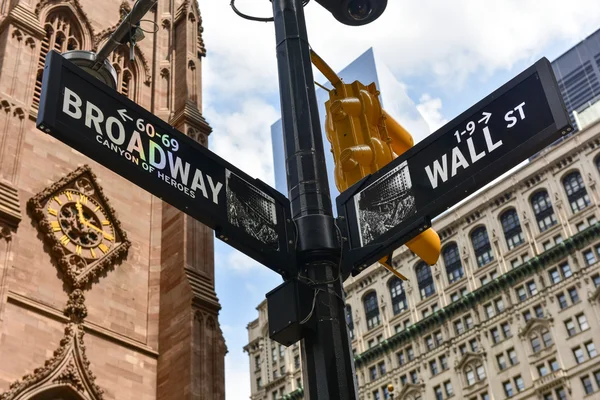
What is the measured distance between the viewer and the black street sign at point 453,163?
5.53 m

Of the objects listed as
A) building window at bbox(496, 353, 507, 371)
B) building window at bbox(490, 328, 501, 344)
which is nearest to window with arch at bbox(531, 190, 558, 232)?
building window at bbox(490, 328, 501, 344)

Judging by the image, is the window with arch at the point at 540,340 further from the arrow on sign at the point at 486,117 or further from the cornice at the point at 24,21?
the arrow on sign at the point at 486,117

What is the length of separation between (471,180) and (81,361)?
15.9 m

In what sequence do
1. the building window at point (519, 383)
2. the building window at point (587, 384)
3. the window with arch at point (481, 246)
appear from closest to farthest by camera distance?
the building window at point (587, 384) < the building window at point (519, 383) < the window with arch at point (481, 246)

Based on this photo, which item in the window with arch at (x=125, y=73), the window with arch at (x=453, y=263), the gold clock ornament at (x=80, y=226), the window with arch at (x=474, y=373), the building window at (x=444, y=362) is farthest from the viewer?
the window with arch at (x=453, y=263)

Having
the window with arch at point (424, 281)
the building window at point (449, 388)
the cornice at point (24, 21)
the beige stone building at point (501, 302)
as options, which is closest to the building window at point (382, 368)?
the beige stone building at point (501, 302)

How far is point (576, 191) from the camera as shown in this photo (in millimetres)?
81875

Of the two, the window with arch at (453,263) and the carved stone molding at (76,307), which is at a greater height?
the window with arch at (453,263)

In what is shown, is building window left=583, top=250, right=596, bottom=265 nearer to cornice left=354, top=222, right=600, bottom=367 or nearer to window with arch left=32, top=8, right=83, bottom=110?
cornice left=354, top=222, right=600, bottom=367

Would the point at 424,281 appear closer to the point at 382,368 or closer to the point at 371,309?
the point at 371,309

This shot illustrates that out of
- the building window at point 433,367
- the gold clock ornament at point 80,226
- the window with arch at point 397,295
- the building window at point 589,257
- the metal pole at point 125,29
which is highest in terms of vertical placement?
the window with arch at point 397,295

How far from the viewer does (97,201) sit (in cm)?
2344

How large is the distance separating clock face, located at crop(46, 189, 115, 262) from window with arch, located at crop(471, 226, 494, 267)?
220ft

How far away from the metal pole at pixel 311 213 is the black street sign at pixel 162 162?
0.21 meters
